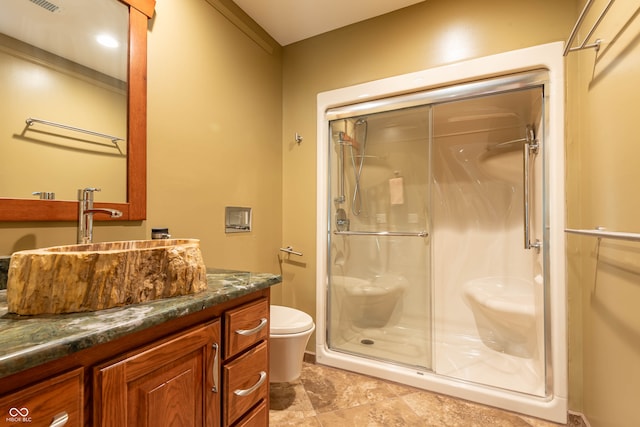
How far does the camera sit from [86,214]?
1132 millimetres

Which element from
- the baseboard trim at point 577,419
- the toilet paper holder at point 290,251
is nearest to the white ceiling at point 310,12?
the toilet paper holder at point 290,251

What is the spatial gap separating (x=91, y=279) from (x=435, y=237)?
95.7 inches

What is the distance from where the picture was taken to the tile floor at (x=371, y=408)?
1.54 m

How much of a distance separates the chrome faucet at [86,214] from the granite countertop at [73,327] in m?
0.27

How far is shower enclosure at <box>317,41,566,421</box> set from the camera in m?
1.94

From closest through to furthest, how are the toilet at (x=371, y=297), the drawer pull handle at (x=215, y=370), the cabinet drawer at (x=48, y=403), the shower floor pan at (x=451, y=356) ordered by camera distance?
the cabinet drawer at (x=48, y=403) < the drawer pull handle at (x=215, y=370) < the shower floor pan at (x=451, y=356) < the toilet at (x=371, y=297)

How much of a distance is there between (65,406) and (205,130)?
143 centimetres

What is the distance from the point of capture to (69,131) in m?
1.16

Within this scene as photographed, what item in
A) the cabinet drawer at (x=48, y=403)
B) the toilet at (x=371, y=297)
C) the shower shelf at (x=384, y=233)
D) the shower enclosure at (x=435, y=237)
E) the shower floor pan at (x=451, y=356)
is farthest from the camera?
the toilet at (x=371, y=297)

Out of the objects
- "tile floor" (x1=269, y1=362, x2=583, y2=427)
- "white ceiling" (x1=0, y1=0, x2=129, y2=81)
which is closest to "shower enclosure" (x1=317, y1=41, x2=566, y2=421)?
"tile floor" (x1=269, y1=362, x2=583, y2=427)

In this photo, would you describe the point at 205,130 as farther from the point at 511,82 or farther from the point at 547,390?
the point at 547,390

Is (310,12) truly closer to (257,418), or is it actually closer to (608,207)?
(608,207)

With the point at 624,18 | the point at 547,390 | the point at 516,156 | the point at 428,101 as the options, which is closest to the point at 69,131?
the point at 428,101

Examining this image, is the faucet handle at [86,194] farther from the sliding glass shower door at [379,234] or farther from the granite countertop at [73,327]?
the sliding glass shower door at [379,234]
